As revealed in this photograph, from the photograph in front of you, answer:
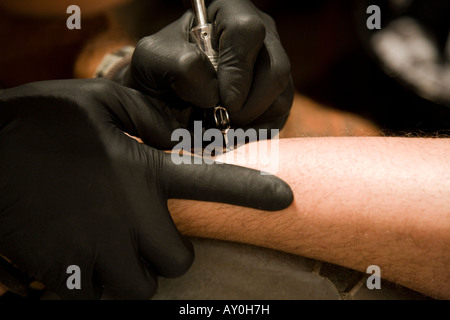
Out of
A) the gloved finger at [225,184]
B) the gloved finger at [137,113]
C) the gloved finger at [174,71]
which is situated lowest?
the gloved finger at [225,184]

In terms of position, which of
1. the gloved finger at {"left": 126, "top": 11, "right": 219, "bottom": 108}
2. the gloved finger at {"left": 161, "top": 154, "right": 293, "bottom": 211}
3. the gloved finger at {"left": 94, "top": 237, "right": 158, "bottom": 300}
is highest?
the gloved finger at {"left": 126, "top": 11, "right": 219, "bottom": 108}

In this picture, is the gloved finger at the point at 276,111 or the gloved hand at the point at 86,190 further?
the gloved finger at the point at 276,111

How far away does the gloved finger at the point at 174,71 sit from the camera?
0.79m

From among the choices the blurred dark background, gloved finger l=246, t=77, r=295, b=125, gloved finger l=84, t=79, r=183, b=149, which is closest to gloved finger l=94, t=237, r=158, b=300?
gloved finger l=84, t=79, r=183, b=149

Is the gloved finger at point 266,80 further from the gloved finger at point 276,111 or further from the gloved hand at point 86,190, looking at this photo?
the gloved hand at point 86,190

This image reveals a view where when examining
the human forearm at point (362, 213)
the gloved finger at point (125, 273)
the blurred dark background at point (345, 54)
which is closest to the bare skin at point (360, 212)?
the human forearm at point (362, 213)

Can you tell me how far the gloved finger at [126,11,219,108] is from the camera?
793mm

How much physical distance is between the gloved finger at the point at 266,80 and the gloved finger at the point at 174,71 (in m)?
0.13

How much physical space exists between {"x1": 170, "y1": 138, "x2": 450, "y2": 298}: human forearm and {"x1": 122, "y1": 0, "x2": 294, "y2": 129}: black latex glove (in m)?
0.24

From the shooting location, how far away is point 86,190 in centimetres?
68

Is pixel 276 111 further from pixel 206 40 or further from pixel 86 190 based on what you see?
pixel 86 190

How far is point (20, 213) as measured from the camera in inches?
26.7

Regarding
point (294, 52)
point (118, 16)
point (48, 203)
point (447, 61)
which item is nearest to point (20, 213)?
point (48, 203)

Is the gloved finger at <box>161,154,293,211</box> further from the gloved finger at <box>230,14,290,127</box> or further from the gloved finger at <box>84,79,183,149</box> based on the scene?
the gloved finger at <box>230,14,290,127</box>
